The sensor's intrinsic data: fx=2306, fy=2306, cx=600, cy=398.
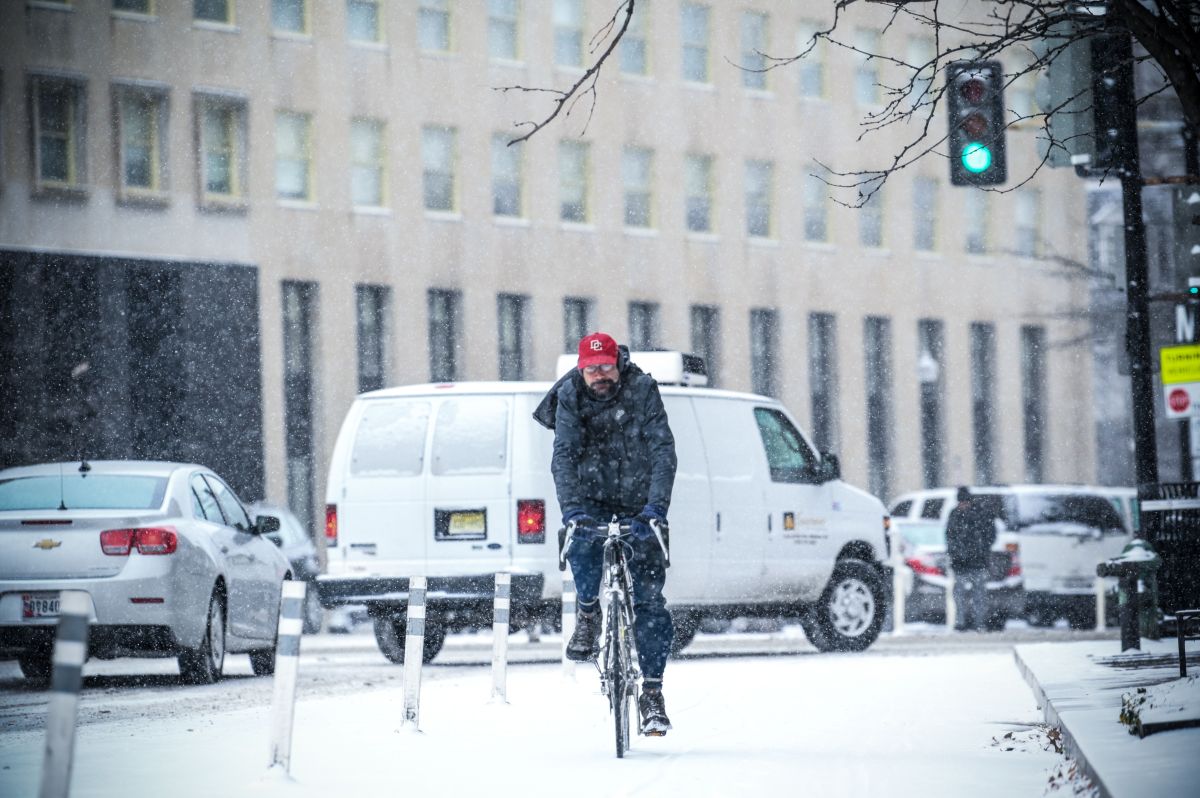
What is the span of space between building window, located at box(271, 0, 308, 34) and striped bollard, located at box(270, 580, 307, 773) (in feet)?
114

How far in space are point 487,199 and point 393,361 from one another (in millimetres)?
3824

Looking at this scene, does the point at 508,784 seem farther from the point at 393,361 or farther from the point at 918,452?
the point at 918,452

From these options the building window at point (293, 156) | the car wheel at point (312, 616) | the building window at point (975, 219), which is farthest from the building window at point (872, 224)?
the car wheel at point (312, 616)

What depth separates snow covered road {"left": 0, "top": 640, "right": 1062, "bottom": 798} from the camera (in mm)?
9102

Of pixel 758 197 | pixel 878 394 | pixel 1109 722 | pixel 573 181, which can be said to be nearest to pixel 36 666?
pixel 1109 722

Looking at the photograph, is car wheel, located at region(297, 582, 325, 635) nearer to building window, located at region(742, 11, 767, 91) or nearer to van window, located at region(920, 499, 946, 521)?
van window, located at region(920, 499, 946, 521)

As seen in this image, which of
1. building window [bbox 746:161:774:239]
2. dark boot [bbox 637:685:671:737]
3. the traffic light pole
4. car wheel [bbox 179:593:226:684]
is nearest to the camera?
dark boot [bbox 637:685:671:737]

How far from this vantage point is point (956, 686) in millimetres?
15258

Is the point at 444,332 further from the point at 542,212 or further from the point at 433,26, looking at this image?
the point at 433,26

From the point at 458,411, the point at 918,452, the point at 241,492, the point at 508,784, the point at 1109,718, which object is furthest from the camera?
the point at 918,452

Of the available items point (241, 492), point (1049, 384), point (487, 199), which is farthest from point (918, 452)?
point (241, 492)

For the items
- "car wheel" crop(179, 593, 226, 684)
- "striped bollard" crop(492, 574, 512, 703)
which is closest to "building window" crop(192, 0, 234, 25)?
"car wheel" crop(179, 593, 226, 684)

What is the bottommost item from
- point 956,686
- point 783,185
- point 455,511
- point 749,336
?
point 956,686

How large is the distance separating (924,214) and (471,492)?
3686cm
